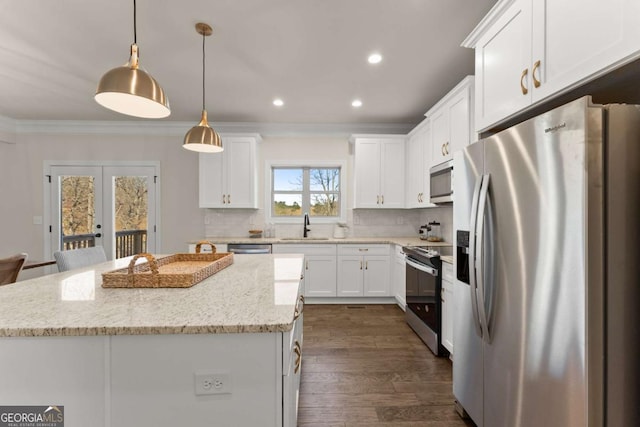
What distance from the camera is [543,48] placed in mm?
1393

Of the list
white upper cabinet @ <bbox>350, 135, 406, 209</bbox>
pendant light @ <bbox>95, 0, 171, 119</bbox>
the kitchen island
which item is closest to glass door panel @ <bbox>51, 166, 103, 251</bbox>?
pendant light @ <bbox>95, 0, 171, 119</bbox>

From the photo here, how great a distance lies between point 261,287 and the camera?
1415 millimetres

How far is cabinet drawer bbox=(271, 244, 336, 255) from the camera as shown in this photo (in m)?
3.99

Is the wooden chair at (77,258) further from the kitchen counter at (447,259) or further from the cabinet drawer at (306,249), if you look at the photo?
the kitchen counter at (447,259)

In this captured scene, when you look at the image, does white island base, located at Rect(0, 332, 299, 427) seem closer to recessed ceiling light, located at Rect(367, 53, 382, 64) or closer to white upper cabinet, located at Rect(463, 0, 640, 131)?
white upper cabinet, located at Rect(463, 0, 640, 131)

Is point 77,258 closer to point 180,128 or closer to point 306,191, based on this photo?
point 180,128

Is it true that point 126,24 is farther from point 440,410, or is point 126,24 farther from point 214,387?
point 440,410

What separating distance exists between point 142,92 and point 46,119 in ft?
14.9

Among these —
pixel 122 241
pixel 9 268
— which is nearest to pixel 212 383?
pixel 9 268

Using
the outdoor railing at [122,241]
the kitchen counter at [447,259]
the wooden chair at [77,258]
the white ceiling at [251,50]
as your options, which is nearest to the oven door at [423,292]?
the kitchen counter at [447,259]

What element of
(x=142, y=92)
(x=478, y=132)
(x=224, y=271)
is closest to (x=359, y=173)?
(x=478, y=132)

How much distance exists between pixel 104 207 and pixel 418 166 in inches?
184

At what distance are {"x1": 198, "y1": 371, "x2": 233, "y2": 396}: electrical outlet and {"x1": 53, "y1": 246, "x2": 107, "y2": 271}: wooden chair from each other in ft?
5.92

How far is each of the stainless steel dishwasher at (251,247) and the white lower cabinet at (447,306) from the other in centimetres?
223
